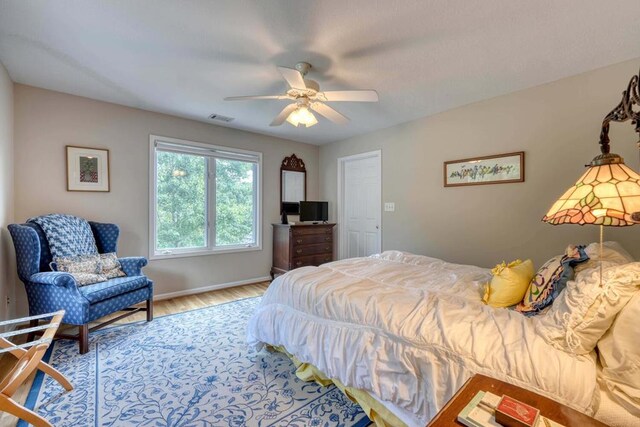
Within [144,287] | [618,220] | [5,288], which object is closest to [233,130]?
[144,287]

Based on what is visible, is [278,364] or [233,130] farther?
[233,130]

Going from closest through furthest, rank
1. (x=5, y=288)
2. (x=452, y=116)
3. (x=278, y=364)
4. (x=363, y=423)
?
(x=363, y=423) < (x=278, y=364) < (x=5, y=288) < (x=452, y=116)

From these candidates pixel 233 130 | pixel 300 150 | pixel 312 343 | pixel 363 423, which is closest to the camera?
pixel 363 423

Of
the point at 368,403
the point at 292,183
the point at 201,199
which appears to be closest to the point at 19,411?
the point at 368,403

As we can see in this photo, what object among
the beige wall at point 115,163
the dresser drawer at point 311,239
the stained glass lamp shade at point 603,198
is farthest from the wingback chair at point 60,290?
the stained glass lamp shade at point 603,198

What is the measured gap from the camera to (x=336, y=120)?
8.81 ft

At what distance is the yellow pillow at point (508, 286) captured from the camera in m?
1.62

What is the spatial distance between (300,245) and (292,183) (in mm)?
1204

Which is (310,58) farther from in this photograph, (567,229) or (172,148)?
(567,229)

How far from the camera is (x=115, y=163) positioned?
3334 millimetres

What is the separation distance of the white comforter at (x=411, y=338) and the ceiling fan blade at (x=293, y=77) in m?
1.47

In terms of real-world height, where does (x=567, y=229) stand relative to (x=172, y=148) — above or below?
below

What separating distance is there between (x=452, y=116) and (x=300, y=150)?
261 cm

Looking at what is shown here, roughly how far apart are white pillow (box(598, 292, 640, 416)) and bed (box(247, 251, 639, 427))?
5 centimetres
